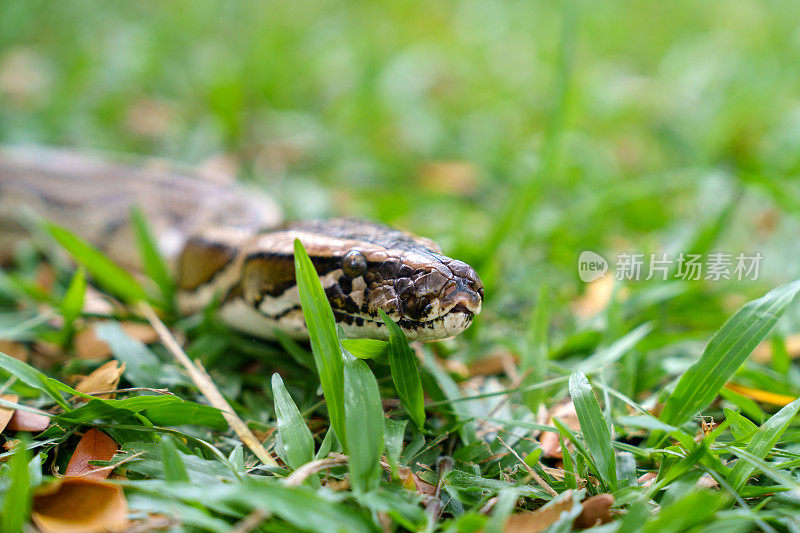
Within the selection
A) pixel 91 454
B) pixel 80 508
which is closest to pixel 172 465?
pixel 80 508

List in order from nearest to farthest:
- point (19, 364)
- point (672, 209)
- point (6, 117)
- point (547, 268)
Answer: point (19, 364)
point (547, 268)
point (672, 209)
point (6, 117)

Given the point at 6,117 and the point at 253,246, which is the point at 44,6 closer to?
the point at 6,117

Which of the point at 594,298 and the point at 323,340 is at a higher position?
the point at 323,340

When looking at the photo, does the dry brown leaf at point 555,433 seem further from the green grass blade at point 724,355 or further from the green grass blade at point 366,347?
the green grass blade at point 366,347

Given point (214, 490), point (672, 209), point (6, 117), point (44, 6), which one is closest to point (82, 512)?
point (214, 490)

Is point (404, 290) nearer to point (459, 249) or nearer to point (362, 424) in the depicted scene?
point (362, 424)

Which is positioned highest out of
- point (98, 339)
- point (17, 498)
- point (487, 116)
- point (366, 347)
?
point (487, 116)

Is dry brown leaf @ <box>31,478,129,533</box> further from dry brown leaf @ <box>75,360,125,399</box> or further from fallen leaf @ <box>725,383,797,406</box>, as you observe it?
fallen leaf @ <box>725,383,797,406</box>
